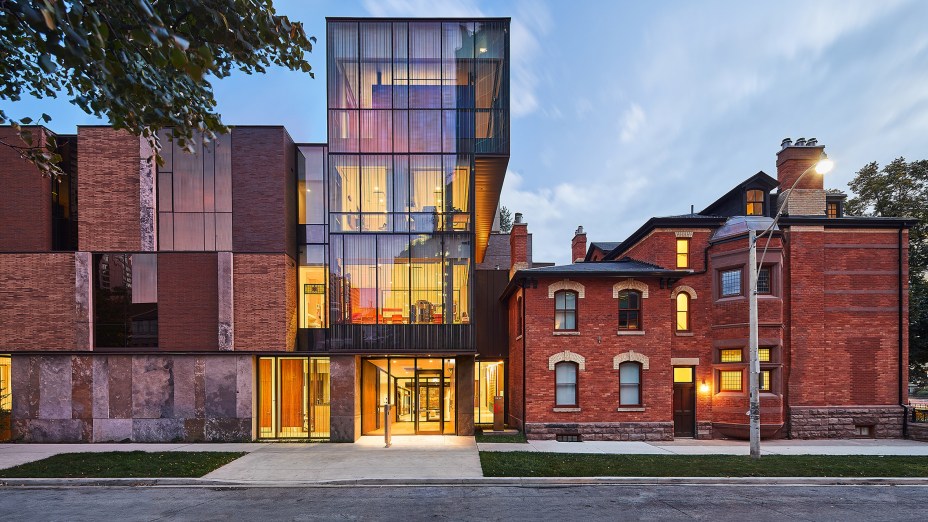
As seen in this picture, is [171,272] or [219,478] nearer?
[219,478]

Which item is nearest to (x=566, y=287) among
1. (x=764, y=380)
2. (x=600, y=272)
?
(x=600, y=272)

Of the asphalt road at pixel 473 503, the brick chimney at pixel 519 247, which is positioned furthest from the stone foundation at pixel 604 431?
the brick chimney at pixel 519 247

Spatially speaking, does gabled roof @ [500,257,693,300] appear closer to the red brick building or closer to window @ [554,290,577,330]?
the red brick building

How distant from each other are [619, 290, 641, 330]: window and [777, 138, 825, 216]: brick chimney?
7.51 meters

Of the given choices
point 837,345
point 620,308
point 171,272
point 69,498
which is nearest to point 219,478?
point 69,498

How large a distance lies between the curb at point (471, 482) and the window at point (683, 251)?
9.91 meters

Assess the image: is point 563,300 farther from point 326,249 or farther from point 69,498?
point 69,498

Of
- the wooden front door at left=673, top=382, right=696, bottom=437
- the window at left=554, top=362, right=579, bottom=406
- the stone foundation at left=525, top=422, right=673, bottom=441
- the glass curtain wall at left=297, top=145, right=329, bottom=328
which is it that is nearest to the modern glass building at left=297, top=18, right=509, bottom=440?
the glass curtain wall at left=297, top=145, right=329, bottom=328

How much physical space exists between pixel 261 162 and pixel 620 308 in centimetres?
1547

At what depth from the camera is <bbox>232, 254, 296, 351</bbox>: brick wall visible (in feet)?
62.4

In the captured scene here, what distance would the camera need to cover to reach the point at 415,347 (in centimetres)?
1933

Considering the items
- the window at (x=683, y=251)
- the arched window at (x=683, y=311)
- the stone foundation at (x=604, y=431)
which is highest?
the window at (x=683, y=251)

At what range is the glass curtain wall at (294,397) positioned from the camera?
19438 mm

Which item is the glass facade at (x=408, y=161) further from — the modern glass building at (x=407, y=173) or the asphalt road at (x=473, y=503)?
the asphalt road at (x=473, y=503)
